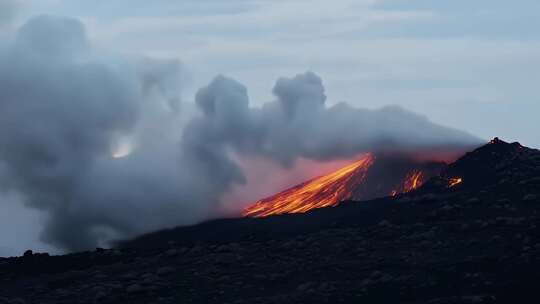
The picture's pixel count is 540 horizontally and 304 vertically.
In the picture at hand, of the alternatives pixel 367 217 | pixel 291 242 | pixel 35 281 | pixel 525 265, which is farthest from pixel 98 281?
pixel 525 265

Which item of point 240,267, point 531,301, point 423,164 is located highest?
point 423,164

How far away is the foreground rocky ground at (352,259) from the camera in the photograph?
370 feet

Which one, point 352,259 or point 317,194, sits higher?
point 317,194

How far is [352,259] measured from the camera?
398 feet

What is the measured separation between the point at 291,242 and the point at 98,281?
18821 mm

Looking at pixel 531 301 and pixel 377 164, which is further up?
pixel 377 164

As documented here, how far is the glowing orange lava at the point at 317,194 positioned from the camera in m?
149

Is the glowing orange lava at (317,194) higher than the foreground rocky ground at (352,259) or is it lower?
higher

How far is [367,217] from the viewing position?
436ft

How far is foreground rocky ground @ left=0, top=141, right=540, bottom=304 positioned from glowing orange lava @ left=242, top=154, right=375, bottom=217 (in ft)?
30.4

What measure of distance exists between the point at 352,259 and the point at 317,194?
1224 inches

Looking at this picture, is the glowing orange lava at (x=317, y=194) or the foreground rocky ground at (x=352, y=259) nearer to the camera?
the foreground rocky ground at (x=352, y=259)

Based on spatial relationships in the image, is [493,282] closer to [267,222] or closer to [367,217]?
[367,217]

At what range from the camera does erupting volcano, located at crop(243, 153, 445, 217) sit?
150 meters
